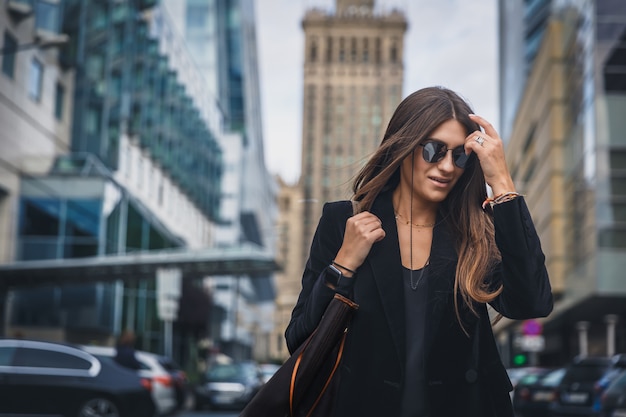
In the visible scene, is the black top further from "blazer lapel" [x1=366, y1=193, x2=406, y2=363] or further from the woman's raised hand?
the woman's raised hand

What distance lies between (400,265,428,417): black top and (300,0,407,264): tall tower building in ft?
465

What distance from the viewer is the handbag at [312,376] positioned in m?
2.63

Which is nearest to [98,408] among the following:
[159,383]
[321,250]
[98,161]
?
[159,383]

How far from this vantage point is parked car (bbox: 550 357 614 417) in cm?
1650

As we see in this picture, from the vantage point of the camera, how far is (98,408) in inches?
569

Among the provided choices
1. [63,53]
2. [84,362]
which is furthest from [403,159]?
[63,53]

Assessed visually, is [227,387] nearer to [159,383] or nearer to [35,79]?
[159,383]

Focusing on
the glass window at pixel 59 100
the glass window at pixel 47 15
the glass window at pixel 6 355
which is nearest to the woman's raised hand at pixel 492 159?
the glass window at pixel 6 355

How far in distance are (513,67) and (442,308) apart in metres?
72.0

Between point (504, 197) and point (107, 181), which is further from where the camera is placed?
point (107, 181)

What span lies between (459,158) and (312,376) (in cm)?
71

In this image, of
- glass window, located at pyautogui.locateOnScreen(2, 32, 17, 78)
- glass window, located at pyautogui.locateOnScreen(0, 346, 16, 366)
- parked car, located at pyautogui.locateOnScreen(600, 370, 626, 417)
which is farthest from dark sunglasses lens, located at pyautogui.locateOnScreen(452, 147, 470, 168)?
glass window, located at pyautogui.locateOnScreen(2, 32, 17, 78)

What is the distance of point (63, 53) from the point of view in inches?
1361

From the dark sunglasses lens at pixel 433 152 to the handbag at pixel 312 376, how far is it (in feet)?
1.49
